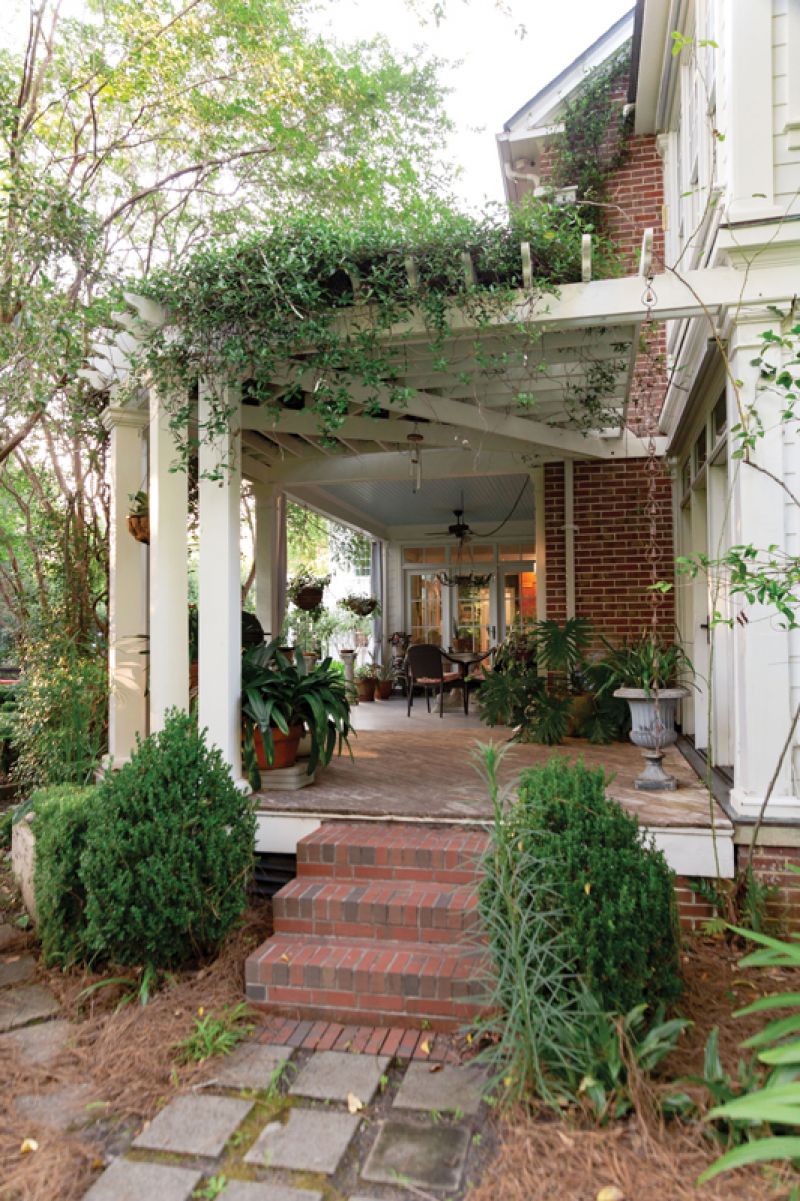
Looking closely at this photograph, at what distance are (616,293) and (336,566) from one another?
1156 cm

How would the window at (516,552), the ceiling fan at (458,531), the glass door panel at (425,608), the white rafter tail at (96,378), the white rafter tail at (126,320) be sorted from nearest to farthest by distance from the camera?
the white rafter tail at (126,320)
the white rafter tail at (96,378)
the ceiling fan at (458,531)
the window at (516,552)
the glass door panel at (425,608)

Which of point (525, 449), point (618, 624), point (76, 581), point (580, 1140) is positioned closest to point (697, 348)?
point (525, 449)

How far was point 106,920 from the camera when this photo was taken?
2934mm

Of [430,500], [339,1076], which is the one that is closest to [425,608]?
[430,500]

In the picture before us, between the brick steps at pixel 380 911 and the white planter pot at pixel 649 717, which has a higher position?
the white planter pot at pixel 649 717

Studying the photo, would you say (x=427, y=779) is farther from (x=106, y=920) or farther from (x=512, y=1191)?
(x=512, y=1191)

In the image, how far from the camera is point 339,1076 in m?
2.48

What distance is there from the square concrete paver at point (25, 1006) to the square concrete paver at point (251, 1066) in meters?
0.85

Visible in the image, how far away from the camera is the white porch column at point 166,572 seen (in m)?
4.39

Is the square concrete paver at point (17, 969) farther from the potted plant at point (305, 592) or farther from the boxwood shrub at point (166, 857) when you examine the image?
the potted plant at point (305, 592)

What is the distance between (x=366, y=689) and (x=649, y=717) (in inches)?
285

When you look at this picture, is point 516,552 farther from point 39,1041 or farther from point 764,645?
point 39,1041

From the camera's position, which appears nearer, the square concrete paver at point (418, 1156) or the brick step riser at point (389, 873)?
the square concrete paver at point (418, 1156)

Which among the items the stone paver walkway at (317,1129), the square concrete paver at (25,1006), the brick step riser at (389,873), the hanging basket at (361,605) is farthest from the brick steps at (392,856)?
the hanging basket at (361,605)
